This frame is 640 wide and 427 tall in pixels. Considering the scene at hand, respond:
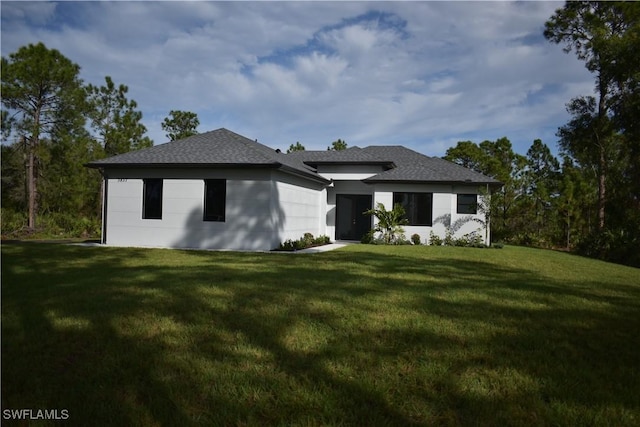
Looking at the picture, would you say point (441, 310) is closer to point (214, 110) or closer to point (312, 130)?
point (214, 110)

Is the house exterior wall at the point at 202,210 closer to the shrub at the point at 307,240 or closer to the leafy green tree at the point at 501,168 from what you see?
the shrub at the point at 307,240

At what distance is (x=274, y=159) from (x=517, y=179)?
18.6m

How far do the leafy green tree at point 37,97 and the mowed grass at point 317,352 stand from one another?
17322mm

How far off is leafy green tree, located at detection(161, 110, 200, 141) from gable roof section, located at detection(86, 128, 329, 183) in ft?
61.6

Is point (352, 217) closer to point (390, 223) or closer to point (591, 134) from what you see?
point (390, 223)

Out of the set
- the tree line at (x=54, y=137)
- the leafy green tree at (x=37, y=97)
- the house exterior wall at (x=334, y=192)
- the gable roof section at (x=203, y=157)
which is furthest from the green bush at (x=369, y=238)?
the leafy green tree at (x=37, y=97)

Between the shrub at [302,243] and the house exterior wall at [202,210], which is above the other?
the house exterior wall at [202,210]

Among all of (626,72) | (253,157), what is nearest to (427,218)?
(253,157)

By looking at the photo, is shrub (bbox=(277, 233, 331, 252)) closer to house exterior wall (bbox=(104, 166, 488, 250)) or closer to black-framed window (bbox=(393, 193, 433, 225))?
house exterior wall (bbox=(104, 166, 488, 250))

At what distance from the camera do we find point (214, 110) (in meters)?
24.7

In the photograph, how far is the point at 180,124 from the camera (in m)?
35.6

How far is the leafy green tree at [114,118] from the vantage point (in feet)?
83.3

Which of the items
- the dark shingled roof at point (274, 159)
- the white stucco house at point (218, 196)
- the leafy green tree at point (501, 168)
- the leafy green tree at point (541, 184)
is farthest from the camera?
the leafy green tree at point (501, 168)

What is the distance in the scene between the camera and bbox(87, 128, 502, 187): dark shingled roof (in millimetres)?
14977
